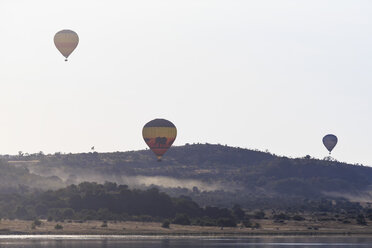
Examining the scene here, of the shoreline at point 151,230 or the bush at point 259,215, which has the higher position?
the bush at point 259,215

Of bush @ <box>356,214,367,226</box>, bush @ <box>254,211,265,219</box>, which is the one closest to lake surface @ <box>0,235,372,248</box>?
bush @ <box>356,214,367,226</box>

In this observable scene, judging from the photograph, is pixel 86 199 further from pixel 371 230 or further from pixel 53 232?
pixel 371 230

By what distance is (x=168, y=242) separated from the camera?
110m

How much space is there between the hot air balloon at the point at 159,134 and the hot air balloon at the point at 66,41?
1798cm

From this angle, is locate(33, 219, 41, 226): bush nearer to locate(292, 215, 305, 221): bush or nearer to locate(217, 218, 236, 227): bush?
locate(217, 218, 236, 227): bush

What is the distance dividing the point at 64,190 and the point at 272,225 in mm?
29908

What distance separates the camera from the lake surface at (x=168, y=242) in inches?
4038

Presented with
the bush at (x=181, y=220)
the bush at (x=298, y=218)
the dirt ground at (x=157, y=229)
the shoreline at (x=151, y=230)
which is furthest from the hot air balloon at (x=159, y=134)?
the shoreline at (x=151, y=230)

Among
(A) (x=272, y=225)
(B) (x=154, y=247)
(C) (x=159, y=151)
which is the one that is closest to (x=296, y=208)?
(C) (x=159, y=151)

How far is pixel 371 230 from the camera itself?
460 feet

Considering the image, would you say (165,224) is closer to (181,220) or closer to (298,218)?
(181,220)

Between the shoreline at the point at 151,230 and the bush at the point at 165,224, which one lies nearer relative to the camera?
the shoreline at the point at 151,230

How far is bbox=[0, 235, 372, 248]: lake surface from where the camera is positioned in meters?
103

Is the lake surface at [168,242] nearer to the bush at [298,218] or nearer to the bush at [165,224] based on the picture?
the bush at [165,224]
